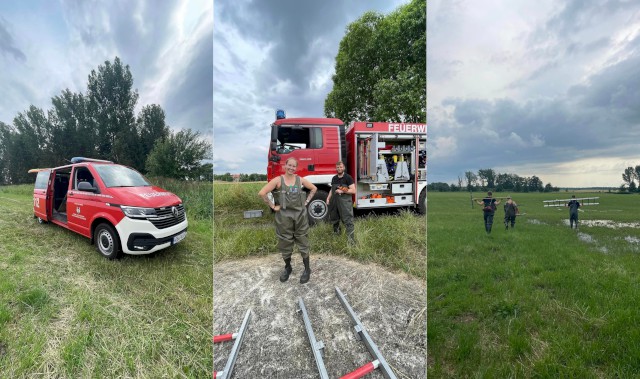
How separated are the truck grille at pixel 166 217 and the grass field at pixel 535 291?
1683 millimetres

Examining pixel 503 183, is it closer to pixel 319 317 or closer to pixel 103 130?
pixel 319 317

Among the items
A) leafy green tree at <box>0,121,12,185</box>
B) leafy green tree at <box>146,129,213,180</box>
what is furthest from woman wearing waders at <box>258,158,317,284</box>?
leafy green tree at <box>0,121,12,185</box>

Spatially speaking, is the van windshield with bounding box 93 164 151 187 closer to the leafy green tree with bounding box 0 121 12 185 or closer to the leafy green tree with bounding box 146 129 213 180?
the leafy green tree with bounding box 146 129 213 180

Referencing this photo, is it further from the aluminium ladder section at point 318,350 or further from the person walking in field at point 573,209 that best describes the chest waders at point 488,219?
the aluminium ladder section at point 318,350

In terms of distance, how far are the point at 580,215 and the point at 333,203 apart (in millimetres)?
2609

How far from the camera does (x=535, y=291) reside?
2215 millimetres

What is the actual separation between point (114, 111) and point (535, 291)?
143 inches

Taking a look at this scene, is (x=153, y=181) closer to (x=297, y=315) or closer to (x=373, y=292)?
(x=297, y=315)

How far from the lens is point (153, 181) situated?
1414 millimetres

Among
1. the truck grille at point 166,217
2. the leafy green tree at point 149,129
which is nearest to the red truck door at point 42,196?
the leafy green tree at point 149,129

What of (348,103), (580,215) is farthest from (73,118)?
(580,215)

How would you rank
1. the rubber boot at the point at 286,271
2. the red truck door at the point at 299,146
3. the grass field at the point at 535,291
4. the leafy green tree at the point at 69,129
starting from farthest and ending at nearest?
the red truck door at the point at 299,146
the rubber boot at the point at 286,271
the grass field at the point at 535,291
the leafy green tree at the point at 69,129

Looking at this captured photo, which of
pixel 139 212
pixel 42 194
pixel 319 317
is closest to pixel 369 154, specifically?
pixel 319 317

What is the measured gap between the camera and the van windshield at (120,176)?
1428 mm
